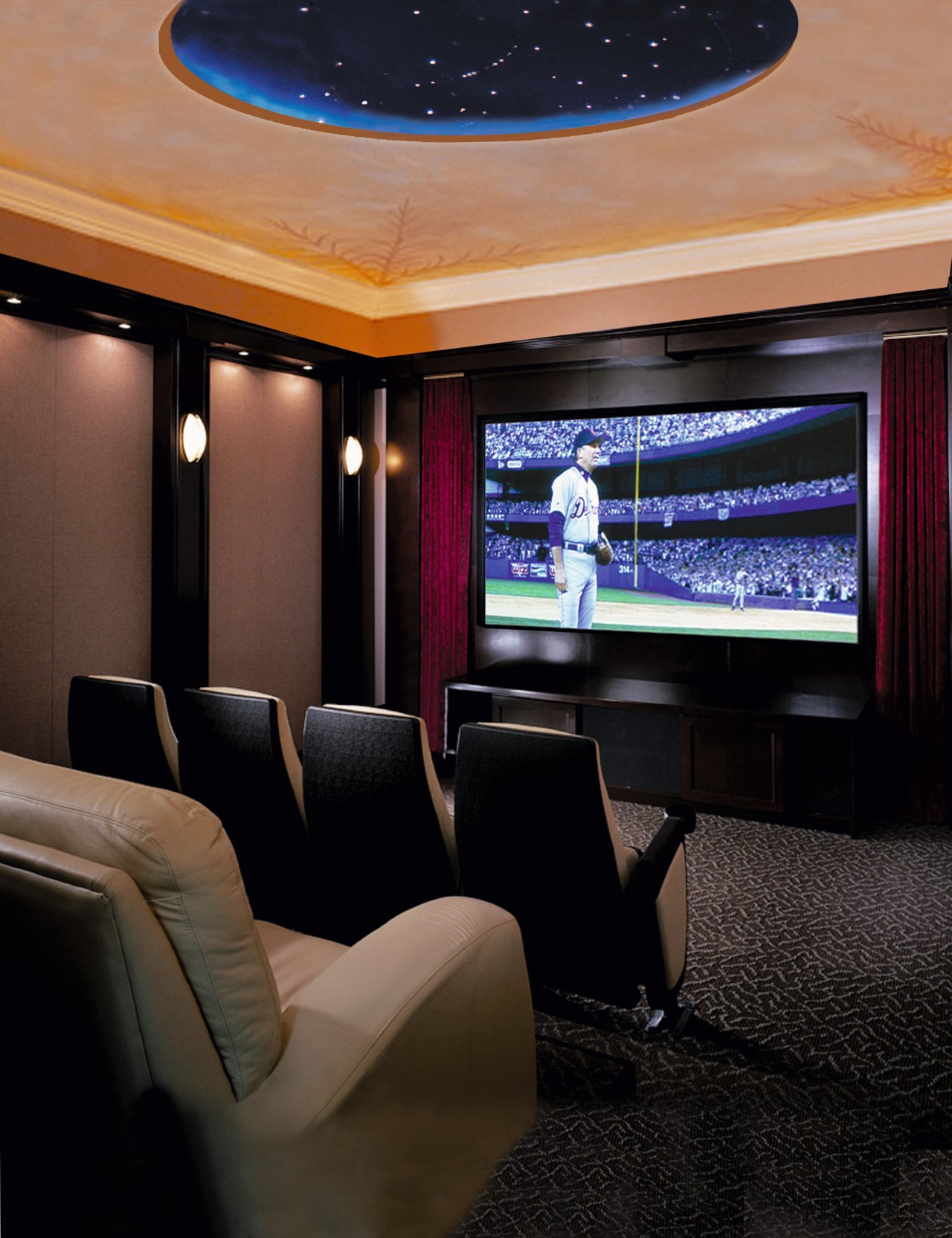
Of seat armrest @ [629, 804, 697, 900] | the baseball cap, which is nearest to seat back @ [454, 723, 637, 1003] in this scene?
seat armrest @ [629, 804, 697, 900]

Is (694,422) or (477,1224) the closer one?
(477,1224)

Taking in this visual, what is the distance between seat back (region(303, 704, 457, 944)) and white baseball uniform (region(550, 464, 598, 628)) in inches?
127

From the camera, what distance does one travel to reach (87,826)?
1.30 metres

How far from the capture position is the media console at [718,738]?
4551 millimetres

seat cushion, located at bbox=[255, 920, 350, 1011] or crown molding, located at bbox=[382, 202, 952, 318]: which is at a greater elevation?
crown molding, located at bbox=[382, 202, 952, 318]

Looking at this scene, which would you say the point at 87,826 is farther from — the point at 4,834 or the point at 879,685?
the point at 879,685

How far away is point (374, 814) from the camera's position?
263 centimetres

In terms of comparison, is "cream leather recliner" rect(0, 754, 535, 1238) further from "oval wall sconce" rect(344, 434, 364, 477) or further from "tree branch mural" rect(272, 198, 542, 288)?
"oval wall sconce" rect(344, 434, 364, 477)

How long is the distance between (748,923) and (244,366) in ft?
13.6

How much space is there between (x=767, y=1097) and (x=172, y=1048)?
166 centimetres

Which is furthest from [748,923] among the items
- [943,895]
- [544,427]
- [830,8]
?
[544,427]

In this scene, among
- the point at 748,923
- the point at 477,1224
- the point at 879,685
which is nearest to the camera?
the point at 477,1224

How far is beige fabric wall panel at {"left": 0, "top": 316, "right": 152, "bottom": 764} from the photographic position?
4371mm

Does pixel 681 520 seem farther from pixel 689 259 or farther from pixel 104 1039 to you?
pixel 104 1039
